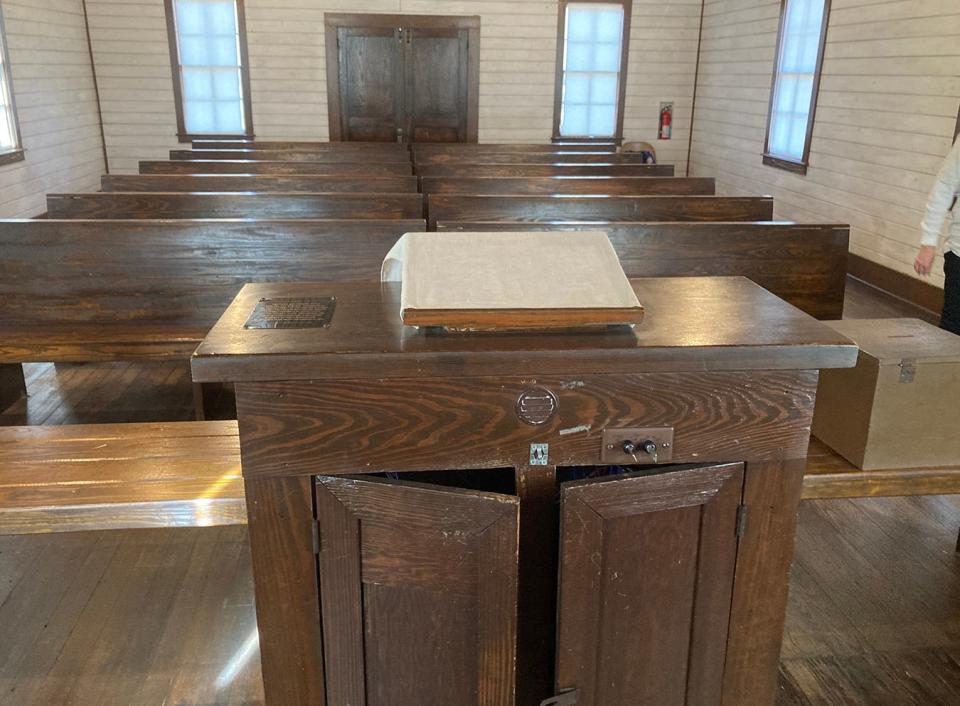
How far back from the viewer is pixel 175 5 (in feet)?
25.7

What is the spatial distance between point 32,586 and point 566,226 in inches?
89.2

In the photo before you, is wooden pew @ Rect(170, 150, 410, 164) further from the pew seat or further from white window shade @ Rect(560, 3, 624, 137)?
the pew seat

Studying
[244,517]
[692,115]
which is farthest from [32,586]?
[692,115]

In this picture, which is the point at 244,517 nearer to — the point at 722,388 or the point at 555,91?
the point at 722,388

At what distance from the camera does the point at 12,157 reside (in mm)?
5828

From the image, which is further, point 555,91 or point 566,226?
point 555,91

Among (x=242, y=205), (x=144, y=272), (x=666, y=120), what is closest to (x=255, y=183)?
(x=242, y=205)

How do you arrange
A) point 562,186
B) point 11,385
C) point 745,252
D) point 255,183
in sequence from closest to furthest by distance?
point 745,252 → point 11,385 → point 255,183 → point 562,186

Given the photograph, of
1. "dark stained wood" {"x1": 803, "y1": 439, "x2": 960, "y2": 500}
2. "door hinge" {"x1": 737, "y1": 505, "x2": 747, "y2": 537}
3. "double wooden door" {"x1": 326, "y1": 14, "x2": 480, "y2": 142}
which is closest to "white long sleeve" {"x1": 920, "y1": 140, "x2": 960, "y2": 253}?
"dark stained wood" {"x1": 803, "y1": 439, "x2": 960, "y2": 500}

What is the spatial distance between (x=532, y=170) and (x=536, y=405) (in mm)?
4292

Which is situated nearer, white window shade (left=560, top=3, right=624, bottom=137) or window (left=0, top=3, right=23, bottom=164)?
window (left=0, top=3, right=23, bottom=164)

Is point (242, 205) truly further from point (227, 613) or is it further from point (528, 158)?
point (528, 158)

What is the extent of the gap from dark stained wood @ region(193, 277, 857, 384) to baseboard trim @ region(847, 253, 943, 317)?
3608 mm

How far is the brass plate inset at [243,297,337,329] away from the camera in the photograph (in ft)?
4.35
